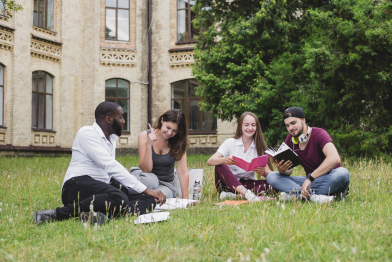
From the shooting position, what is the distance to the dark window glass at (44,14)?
69.1 ft

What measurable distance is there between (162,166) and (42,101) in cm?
1692

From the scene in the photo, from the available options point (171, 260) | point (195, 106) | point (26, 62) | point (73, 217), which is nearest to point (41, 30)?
point (26, 62)

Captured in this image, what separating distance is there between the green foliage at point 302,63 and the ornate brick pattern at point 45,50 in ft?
29.4

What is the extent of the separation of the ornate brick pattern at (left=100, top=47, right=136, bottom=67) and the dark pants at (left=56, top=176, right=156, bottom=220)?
1912 cm

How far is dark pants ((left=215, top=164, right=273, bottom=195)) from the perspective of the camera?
20.2 ft

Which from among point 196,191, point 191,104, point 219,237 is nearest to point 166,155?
point 196,191

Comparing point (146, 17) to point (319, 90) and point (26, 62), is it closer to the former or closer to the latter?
point (26, 62)

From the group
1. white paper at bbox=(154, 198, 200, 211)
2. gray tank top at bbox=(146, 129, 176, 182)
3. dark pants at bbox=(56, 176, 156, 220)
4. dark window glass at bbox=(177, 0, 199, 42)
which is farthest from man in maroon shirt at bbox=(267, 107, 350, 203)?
dark window glass at bbox=(177, 0, 199, 42)

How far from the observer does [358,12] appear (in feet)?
35.9

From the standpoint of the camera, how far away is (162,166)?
610cm

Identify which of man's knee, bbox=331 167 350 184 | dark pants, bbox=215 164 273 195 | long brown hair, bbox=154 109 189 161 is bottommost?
dark pants, bbox=215 164 273 195

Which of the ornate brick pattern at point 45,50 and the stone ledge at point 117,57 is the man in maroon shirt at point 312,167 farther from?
the stone ledge at point 117,57

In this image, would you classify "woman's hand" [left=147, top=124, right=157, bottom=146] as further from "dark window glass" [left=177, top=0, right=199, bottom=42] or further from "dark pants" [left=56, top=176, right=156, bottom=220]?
"dark window glass" [left=177, top=0, right=199, bottom=42]

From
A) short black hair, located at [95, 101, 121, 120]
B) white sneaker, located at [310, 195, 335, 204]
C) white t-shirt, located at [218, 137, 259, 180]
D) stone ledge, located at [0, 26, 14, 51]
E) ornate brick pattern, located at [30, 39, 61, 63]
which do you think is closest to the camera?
short black hair, located at [95, 101, 121, 120]
